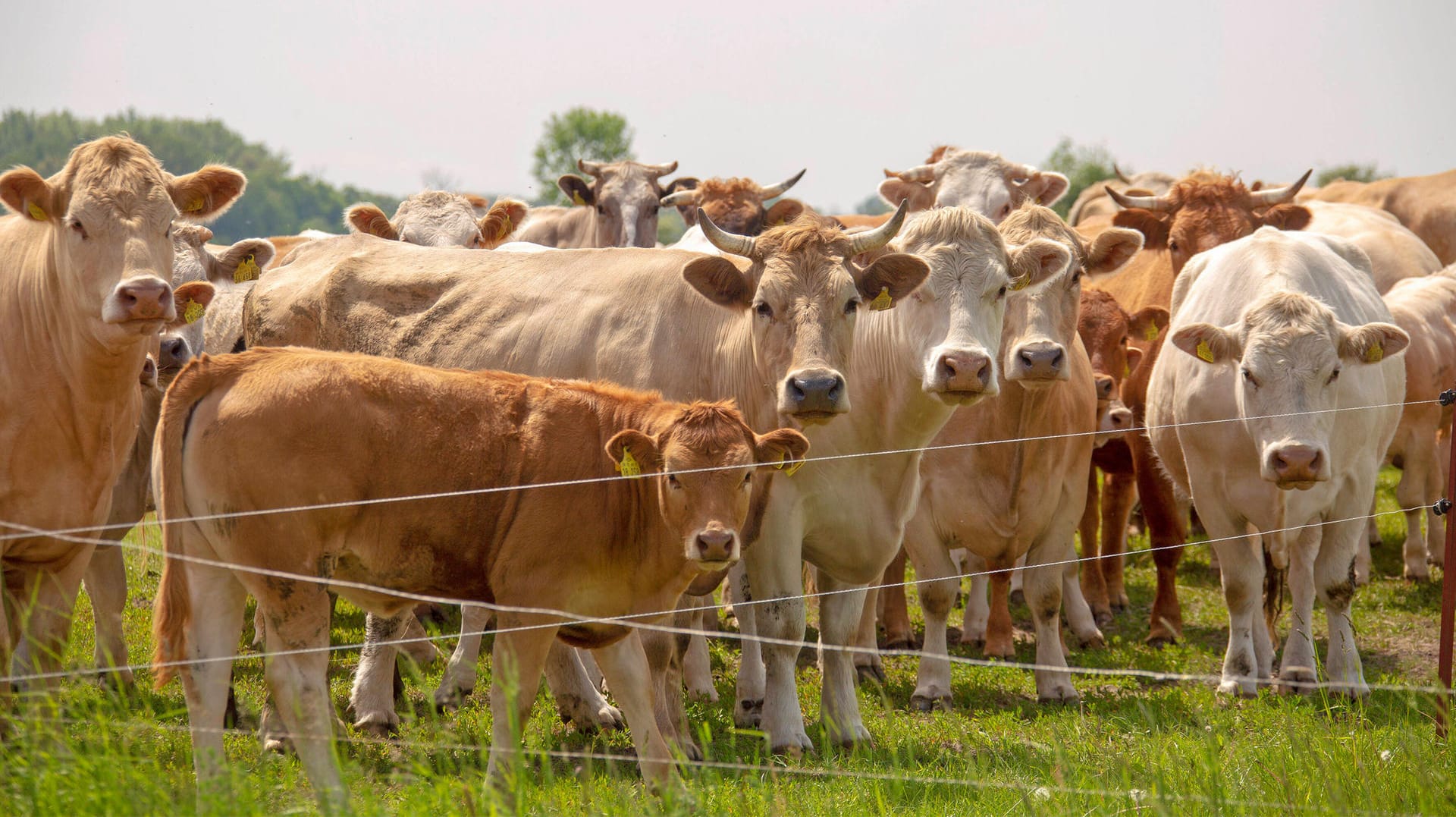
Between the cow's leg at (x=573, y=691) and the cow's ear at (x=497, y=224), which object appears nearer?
the cow's leg at (x=573, y=691)

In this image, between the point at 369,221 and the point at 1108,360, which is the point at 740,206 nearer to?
the point at 369,221

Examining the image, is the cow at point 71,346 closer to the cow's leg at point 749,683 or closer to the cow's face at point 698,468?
the cow's face at point 698,468

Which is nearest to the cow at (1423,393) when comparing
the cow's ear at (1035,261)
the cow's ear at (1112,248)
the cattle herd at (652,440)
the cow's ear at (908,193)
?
the cattle herd at (652,440)

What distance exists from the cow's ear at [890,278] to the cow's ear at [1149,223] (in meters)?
4.87

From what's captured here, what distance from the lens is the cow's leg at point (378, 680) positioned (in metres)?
6.66

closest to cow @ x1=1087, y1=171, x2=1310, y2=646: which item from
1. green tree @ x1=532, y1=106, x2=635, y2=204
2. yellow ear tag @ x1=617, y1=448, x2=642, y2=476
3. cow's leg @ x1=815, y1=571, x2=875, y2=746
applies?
cow's leg @ x1=815, y1=571, x2=875, y2=746

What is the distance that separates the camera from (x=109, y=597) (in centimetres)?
720

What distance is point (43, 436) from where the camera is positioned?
19.1 feet

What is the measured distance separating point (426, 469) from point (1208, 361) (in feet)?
14.1

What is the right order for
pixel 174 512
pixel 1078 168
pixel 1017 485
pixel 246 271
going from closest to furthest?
pixel 174 512 → pixel 246 271 → pixel 1017 485 → pixel 1078 168

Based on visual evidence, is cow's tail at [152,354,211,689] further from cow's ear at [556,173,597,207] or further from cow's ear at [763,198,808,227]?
cow's ear at [556,173,597,207]

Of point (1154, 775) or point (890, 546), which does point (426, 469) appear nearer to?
point (890, 546)

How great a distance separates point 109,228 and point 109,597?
2.48 m

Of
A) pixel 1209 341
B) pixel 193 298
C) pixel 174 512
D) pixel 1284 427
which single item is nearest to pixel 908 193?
pixel 1209 341
